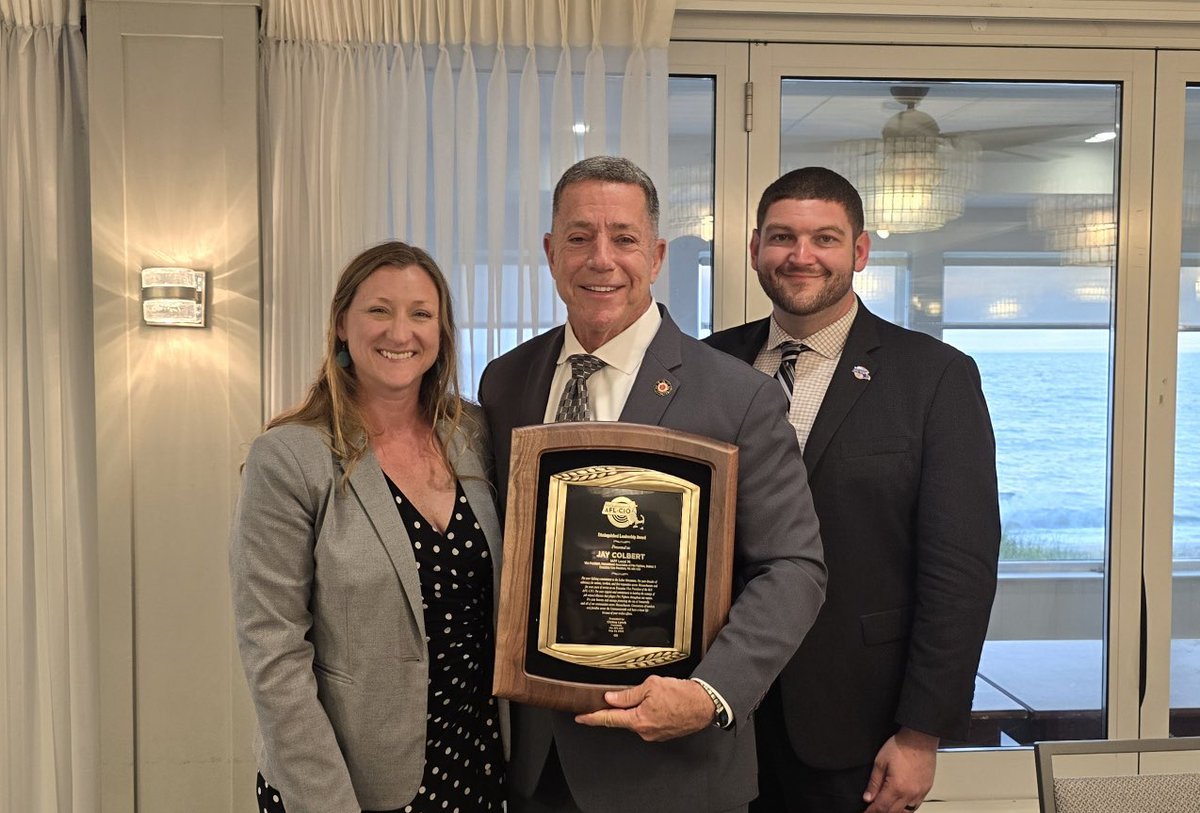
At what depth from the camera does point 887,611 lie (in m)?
2.08

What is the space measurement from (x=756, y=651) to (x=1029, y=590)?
5.94ft

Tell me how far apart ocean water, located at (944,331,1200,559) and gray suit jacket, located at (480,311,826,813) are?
5.05 ft

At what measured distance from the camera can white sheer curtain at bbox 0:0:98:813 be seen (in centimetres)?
280

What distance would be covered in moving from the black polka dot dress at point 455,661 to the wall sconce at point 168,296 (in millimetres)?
1191

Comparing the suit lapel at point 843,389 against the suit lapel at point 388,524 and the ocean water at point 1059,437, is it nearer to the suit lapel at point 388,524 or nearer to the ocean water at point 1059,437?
the suit lapel at point 388,524

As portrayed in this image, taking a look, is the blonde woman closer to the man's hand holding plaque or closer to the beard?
the man's hand holding plaque

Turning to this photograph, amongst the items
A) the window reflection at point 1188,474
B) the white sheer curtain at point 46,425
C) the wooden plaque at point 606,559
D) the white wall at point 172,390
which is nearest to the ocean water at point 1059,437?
the window reflection at point 1188,474

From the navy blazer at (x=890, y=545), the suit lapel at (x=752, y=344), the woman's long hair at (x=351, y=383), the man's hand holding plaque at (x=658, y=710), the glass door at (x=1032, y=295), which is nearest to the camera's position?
the man's hand holding plaque at (x=658, y=710)

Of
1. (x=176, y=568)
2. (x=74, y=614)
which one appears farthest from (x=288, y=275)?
(x=74, y=614)

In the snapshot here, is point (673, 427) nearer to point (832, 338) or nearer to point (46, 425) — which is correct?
point (832, 338)

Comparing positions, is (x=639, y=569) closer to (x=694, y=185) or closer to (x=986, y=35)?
(x=694, y=185)

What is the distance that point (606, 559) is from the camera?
5.52ft

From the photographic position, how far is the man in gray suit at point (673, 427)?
65.3 inches

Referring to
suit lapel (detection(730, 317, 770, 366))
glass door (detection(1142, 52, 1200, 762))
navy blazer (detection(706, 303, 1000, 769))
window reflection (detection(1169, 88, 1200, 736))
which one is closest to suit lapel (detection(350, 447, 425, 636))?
navy blazer (detection(706, 303, 1000, 769))
